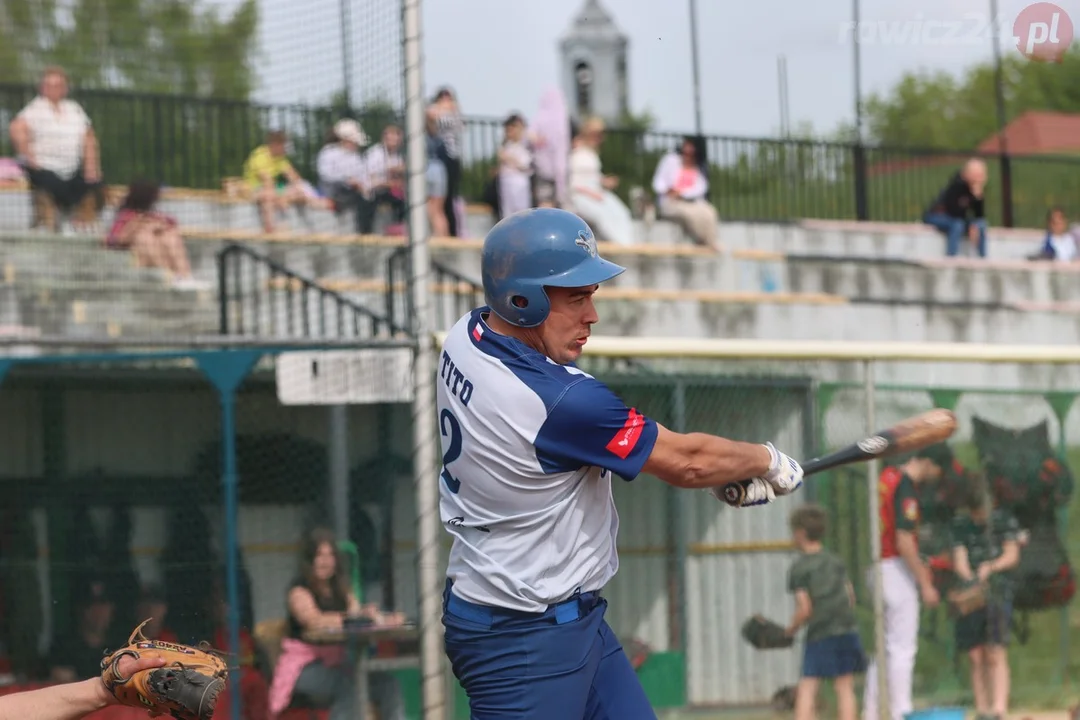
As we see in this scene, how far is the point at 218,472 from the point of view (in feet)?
25.2

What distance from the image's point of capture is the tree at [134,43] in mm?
8656

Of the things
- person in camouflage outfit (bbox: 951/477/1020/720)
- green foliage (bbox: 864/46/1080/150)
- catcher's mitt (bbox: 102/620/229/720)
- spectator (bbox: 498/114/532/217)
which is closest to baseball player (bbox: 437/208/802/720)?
catcher's mitt (bbox: 102/620/229/720)

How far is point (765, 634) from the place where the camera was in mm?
8453

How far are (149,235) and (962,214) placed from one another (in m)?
12.5

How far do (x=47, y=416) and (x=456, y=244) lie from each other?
7.14 metres

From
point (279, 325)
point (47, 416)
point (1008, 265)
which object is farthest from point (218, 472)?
point (1008, 265)

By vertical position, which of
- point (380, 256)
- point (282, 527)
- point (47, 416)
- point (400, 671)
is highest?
point (380, 256)

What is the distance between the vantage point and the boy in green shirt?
27.7 feet

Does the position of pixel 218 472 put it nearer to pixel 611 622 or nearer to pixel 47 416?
pixel 47 416

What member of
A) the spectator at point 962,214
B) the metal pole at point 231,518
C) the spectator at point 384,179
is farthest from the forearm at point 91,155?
the spectator at point 962,214

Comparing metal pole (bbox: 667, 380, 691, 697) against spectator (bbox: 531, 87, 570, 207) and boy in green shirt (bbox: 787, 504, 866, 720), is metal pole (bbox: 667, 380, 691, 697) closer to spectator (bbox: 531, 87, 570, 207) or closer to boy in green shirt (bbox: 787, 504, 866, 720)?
boy in green shirt (bbox: 787, 504, 866, 720)

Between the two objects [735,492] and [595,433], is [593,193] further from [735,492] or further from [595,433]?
[595,433]

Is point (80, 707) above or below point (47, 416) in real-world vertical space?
below

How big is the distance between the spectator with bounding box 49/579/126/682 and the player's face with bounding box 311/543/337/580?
97 centimetres
